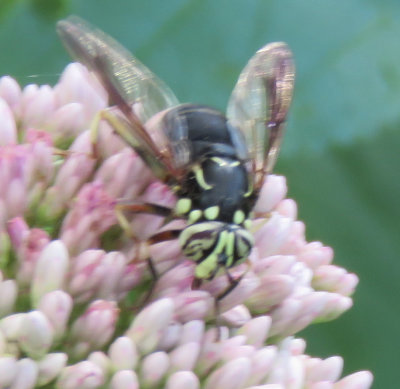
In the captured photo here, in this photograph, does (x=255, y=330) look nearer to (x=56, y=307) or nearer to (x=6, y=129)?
(x=56, y=307)

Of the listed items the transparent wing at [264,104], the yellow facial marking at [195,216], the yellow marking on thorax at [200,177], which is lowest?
the yellow facial marking at [195,216]

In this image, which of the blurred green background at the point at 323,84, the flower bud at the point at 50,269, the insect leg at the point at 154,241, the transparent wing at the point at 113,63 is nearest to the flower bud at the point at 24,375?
the flower bud at the point at 50,269

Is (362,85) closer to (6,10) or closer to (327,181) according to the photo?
(327,181)

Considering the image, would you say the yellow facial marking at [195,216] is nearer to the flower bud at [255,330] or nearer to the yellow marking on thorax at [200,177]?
the yellow marking on thorax at [200,177]

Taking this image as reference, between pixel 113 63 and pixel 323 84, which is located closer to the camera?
pixel 113 63

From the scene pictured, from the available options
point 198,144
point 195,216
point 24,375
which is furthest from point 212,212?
point 24,375

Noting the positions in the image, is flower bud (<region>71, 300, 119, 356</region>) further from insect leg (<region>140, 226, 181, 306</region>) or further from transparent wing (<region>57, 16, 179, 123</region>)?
transparent wing (<region>57, 16, 179, 123</region>)

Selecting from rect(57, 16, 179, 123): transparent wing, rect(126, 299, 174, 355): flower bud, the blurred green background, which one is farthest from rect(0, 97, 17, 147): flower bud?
the blurred green background
